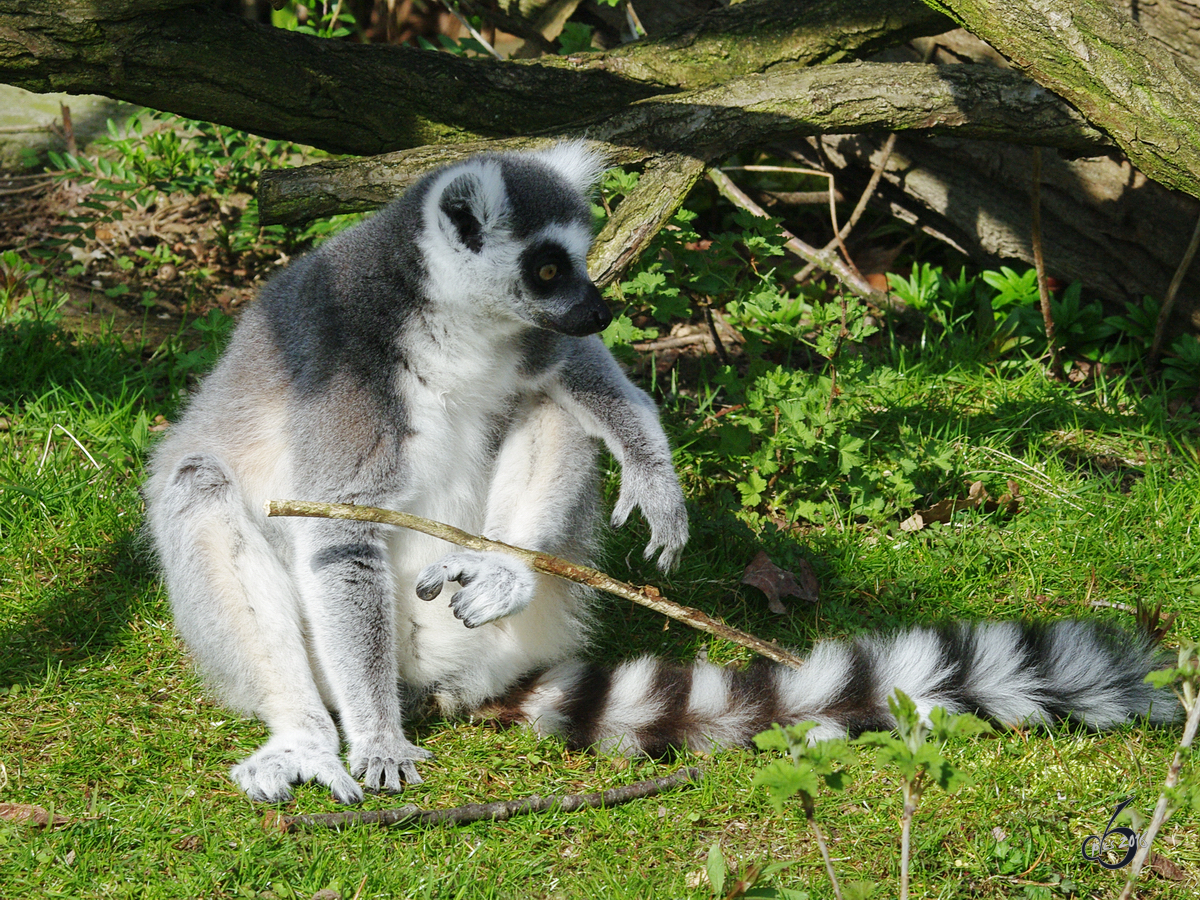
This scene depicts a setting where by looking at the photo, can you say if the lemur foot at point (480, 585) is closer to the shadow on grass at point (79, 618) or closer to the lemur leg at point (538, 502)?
the lemur leg at point (538, 502)

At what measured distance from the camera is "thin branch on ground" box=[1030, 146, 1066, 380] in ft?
14.5

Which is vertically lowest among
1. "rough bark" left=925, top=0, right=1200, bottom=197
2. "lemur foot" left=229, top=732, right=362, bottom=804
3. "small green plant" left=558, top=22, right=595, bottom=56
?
"lemur foot" left=229, top=732, right=362, bottom=804

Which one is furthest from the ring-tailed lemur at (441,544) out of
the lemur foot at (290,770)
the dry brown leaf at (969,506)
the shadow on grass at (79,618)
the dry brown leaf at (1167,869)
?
the dry brown leaf at (969,506)

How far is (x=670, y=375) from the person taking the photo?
496 centimetres

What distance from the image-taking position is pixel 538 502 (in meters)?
3.09

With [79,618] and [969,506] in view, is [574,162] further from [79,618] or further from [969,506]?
[79,618]

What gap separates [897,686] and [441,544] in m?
1.29

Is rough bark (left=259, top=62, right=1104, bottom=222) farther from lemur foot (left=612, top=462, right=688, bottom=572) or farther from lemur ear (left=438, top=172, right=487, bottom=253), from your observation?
lemur foot (left=612, top=462, right=688, bottom=572)

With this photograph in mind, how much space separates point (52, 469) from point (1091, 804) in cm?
355

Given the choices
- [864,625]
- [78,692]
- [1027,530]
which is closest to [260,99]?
[78,692]

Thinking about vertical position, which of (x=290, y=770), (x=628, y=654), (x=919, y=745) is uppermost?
(x=919, y=745)

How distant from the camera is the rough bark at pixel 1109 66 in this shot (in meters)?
3.19

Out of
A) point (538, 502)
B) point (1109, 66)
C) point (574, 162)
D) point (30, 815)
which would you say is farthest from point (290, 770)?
point (1109, 66)

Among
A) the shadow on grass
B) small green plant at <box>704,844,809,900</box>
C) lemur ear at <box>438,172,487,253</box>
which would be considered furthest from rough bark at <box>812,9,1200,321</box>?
the shadow on grass
